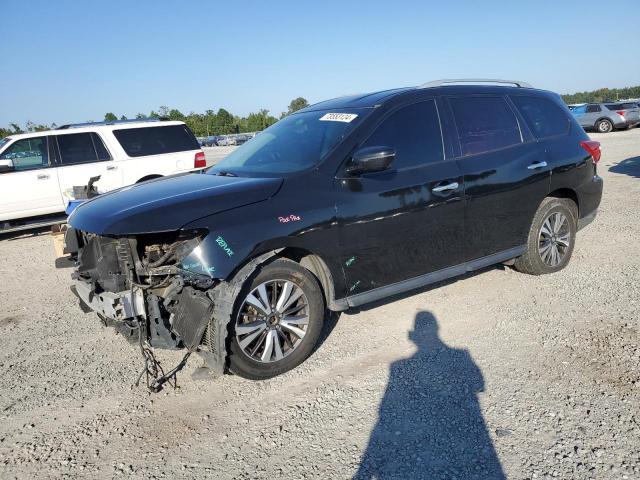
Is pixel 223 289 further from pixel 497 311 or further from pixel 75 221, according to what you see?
pixel 497 311

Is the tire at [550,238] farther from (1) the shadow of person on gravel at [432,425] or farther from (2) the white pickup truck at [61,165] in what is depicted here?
Result: (2) the white pickup truck at [61,165]

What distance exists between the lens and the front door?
369 cm

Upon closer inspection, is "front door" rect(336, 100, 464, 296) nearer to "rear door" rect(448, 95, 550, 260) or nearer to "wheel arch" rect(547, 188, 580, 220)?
"rear door" rect(448, 95, 550, 260)

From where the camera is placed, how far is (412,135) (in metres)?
4.12

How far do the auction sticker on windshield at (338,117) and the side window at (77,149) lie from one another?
20.3 ft

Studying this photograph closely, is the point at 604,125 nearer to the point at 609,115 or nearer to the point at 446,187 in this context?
the point at 609,115

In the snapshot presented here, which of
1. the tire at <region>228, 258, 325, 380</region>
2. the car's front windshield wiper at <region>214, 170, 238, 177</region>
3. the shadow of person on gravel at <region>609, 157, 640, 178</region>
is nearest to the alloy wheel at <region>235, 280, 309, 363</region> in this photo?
the tire at <region>228, 258, 325, 380</region>

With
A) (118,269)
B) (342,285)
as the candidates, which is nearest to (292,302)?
(342,285)

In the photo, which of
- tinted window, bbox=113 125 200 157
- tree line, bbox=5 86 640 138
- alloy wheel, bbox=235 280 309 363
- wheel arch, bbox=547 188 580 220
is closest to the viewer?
alloy wheel, bbox=235 280 309 363

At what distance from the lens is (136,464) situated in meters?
2.69

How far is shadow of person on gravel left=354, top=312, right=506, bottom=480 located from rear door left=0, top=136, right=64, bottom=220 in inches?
303

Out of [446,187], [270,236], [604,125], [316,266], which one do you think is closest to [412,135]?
[446,187]

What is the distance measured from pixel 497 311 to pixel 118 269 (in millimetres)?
3211

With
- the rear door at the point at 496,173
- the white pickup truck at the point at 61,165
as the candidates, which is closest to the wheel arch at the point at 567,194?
the rear door at the point at 496,173
